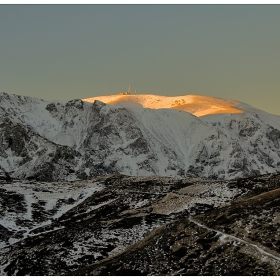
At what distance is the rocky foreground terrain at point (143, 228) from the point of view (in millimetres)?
47062

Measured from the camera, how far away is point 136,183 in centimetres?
10544

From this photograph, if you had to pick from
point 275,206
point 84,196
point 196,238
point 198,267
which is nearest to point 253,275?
point 198,267

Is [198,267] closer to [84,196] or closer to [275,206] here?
[275,206]

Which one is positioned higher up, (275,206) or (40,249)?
(275,206)

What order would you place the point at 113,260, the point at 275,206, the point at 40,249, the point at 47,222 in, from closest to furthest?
the point at 113,260 → the point at 275,206 → the point at 40,249 → the point at 47,222

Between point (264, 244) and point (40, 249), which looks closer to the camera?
point (264, 244)

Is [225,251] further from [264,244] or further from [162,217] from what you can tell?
[162,217]

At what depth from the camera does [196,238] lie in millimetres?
53125

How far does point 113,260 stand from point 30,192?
178 ft

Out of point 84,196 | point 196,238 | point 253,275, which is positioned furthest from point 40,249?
point 84,196

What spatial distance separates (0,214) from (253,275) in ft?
177

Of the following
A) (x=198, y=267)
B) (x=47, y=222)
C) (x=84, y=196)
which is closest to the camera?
(x=198, y=267)

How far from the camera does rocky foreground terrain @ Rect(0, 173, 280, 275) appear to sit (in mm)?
47062

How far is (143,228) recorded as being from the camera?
6800 cm
